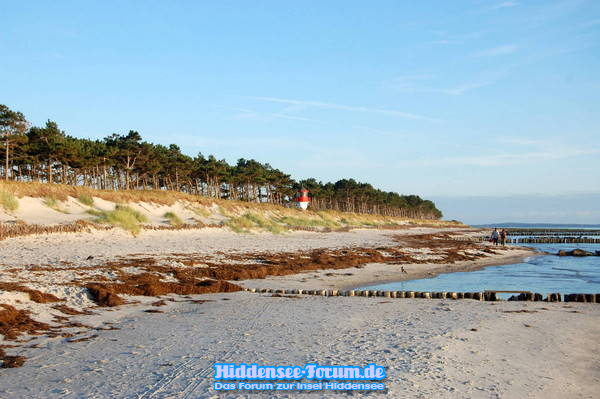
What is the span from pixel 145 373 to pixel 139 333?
8.69 ft

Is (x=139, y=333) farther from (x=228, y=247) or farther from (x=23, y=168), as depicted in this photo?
(x=23, y=168)

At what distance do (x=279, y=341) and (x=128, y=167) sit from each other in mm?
59381

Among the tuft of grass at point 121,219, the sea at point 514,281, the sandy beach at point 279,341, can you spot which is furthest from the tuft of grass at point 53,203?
the sea at point 514,281

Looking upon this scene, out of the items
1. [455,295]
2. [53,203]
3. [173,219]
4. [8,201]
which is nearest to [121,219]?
[53,203]

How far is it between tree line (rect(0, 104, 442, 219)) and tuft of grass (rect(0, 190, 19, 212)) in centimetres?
1906

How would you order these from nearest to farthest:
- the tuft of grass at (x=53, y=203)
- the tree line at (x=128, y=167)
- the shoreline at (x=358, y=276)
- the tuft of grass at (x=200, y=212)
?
the shoreline at (x=358, y=276)
the tuft of grass at (x=53, y=203)
the tuft of grass at (x=200, y=212)
the tree line at (x=128, y=167)

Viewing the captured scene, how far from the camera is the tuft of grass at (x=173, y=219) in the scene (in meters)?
33.5

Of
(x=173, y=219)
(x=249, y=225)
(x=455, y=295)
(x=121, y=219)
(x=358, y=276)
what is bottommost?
(x=358, y=276)

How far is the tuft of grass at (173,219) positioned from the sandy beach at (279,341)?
54.3ft

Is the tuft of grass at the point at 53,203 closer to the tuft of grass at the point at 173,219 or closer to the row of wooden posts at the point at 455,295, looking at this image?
the tuft of grass at the point at 173,219

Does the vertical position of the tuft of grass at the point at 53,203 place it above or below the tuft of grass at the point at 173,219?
above

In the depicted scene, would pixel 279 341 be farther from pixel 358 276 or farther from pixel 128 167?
pixel 128 167

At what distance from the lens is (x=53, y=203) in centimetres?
2798

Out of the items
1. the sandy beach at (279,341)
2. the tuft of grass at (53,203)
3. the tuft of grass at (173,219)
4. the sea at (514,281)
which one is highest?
the tuft of grass at (53,203)
